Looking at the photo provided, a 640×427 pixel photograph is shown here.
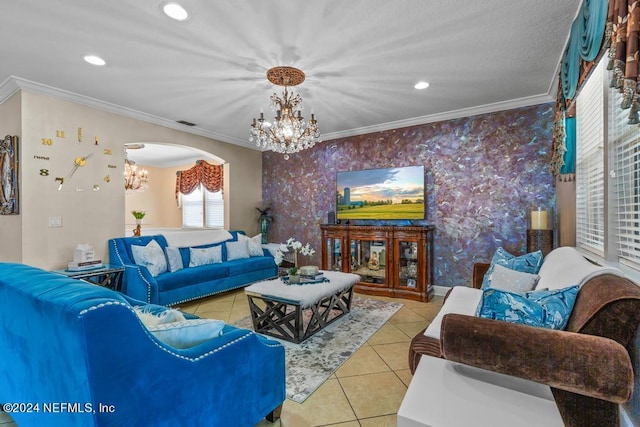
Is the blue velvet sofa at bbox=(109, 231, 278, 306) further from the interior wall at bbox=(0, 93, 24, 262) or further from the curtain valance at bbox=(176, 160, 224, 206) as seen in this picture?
the curtain valance at bbox=(176, 160, 224, 206)

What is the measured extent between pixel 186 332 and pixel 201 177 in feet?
19.0

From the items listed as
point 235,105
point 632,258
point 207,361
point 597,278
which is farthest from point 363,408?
point 235,105

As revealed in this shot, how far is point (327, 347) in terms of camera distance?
2787 mm

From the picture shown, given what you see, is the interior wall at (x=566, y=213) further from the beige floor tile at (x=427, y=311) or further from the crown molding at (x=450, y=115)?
the beige floor tile at (x=427, y=311)

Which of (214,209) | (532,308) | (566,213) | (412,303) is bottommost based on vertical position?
(412,303)

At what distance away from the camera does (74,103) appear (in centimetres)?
367

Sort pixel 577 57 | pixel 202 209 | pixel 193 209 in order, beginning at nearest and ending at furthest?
pixel 577 57 → pixel 202 209 → pixel 193 209

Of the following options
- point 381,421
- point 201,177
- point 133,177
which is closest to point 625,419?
point 381,421

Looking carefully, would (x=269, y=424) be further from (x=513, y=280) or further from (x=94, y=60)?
(x=94, y=60)

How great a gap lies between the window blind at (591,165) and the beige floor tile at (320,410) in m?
2.16

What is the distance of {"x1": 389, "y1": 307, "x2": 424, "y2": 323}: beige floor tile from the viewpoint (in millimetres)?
3502

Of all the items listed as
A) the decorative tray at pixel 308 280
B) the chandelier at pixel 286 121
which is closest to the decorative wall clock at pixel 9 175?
the chandelier at pixel 286 121

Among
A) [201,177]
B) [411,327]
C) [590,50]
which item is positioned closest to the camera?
[590,50]

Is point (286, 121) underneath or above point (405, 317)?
above
